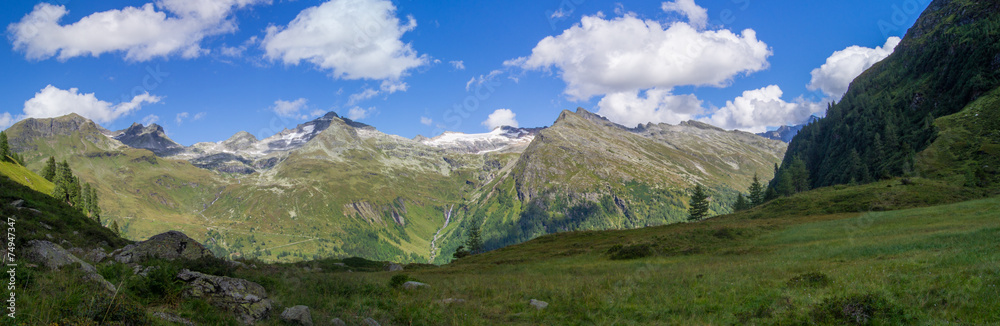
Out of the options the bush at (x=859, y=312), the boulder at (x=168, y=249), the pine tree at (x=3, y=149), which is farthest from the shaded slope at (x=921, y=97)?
the pine tree at (x=3, y=149)

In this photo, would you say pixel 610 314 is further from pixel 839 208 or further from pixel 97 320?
pixel 839 208

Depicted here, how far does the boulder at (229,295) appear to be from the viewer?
45.0 feet

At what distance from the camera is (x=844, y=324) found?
12.3 metres

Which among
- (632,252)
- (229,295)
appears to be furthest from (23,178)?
(632,252)

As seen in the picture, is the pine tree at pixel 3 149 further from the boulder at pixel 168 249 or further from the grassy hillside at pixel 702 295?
the grassy hillside at pixel 702 295

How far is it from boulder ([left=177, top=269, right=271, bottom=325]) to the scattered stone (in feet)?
6.01

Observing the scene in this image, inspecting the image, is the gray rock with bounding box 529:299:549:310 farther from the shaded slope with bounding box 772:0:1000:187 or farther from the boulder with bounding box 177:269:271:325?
the shaded slope with bounding box 772:0:1000:187

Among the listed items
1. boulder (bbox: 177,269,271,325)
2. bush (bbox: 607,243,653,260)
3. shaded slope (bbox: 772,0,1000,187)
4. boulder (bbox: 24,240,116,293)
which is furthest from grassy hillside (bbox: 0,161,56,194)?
shaded slope (bbox: 772,0,1000,187)

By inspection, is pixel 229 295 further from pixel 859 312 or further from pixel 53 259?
pixel 859 312

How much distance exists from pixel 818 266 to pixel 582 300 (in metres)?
14.2

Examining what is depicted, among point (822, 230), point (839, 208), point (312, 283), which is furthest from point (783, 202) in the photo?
point (312, 283)

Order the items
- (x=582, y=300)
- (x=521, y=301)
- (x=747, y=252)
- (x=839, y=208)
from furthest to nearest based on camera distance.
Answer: (x=839, y=208), (x=747, y=252), (x=521, y=301), (x=582, y=300)

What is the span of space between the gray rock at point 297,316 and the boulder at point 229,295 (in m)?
0.78

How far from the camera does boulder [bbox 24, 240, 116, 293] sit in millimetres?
12348
